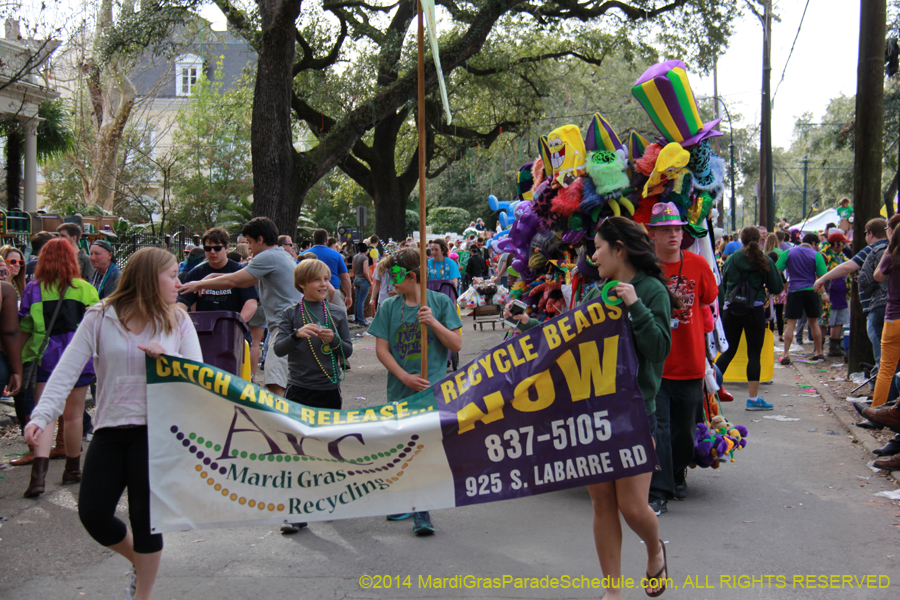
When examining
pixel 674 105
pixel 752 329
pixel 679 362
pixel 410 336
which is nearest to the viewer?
pixel 410 336

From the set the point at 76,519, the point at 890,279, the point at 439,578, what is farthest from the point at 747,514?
the point at 76,519

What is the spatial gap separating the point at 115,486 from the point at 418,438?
1379 millimetres

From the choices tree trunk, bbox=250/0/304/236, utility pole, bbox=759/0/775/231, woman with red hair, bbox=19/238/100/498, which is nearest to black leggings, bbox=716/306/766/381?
woman with red hair, bbox=19/238/100/498

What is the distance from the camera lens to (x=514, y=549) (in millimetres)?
4465

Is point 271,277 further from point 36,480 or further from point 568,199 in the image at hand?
point 568,199

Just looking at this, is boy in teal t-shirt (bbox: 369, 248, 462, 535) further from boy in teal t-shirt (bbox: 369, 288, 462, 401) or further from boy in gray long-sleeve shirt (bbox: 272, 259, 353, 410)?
boy in gray long-sleeve shirt (bbox: 272, 259, 353, 410)

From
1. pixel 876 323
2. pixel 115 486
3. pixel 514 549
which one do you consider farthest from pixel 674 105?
pixel 115 486

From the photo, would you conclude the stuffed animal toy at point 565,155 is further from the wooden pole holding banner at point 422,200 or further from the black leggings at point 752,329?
the black leggings at point 752,329

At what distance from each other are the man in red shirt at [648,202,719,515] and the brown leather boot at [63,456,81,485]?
4260 millimetres

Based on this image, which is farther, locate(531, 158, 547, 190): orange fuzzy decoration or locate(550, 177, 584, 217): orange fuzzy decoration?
locate(531, 158, 547, 190): orange fuzzy decoration

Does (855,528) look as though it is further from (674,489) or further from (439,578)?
(439,578)

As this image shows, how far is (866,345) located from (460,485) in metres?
7.73

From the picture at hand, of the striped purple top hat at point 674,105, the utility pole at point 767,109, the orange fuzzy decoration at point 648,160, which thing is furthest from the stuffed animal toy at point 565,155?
the utility pole at point 767,109

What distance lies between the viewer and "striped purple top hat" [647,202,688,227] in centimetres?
514
